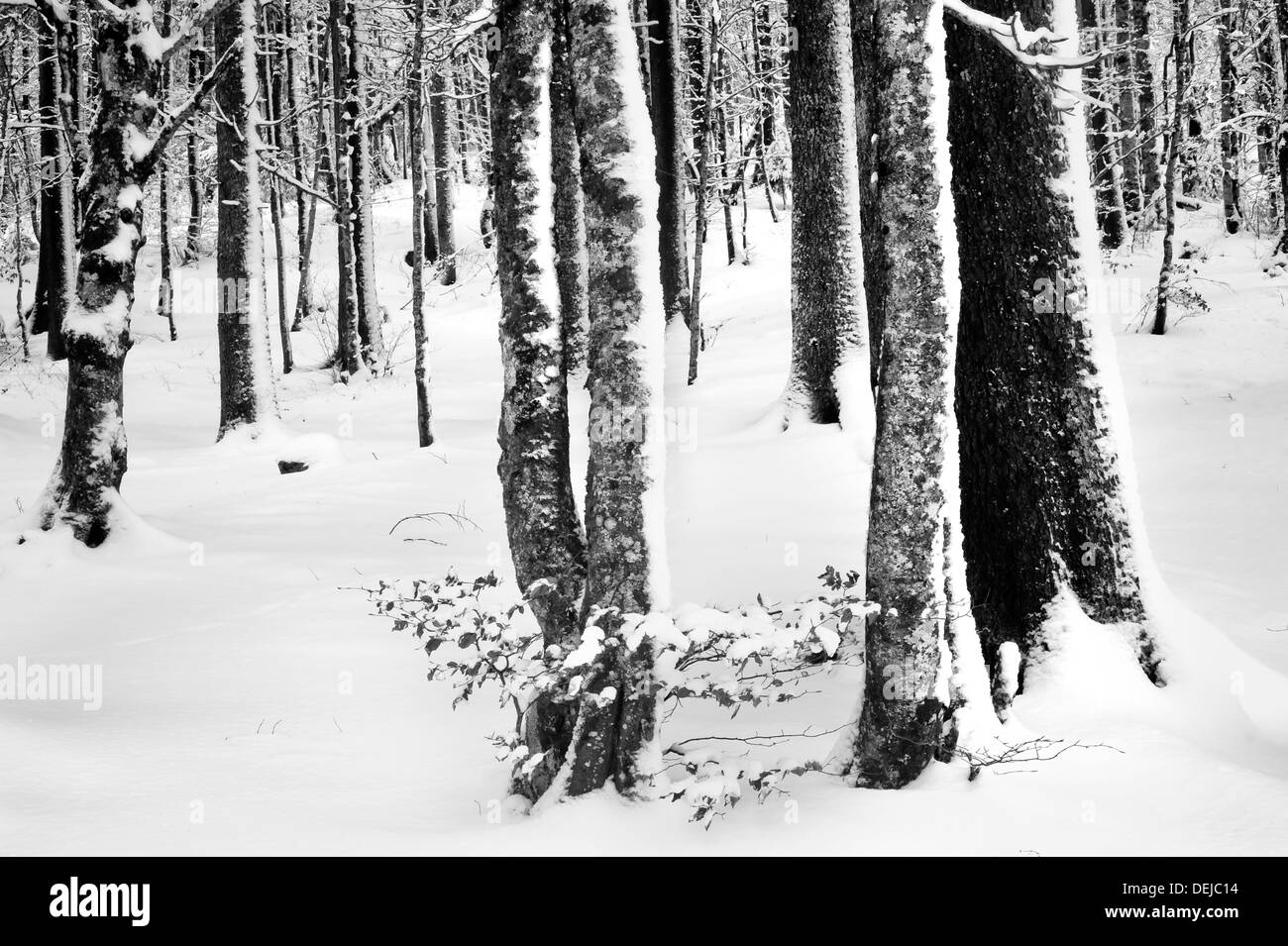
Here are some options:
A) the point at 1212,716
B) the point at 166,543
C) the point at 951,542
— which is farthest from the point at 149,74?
the point at 1212,716

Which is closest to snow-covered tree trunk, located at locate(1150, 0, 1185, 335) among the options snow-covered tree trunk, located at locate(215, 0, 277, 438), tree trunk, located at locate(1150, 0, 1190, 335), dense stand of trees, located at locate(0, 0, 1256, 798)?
tree trunk, located at locate(1150, 0, 1190, 335)

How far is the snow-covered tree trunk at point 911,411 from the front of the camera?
3.50m

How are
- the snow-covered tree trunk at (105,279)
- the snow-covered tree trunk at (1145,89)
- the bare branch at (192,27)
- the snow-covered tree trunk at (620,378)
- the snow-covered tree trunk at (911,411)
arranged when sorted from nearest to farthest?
the snow-covered tree trunk at (911,411) < the snow-covered tree trunk at (620,378) < the snow-covered tree trunk at (105,279) < the bare branch at (192,27) < the snow-covered tree trunk at (1145,89)

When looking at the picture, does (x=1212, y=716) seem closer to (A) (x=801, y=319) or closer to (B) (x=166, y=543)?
(A) (x=801, y=319)

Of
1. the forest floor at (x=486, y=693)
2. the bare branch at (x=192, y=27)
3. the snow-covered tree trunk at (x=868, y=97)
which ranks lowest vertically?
the forest floor at (x=486, y=693)

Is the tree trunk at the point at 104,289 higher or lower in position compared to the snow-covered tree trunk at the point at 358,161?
lower

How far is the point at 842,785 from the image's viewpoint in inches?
151

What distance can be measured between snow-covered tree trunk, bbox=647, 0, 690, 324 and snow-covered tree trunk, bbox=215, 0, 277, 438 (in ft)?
18.6

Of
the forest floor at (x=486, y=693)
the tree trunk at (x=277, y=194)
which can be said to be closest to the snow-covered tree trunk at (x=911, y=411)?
the forest floor at (x=486, y=693)

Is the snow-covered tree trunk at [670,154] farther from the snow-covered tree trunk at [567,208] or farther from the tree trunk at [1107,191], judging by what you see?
the tree trunk at [1107,191]

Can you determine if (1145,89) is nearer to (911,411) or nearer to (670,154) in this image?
(670,154)

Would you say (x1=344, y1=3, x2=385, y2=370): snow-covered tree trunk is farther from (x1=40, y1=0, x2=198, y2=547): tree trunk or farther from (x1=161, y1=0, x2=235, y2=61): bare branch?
(x1=40, y1=0, x2=198, y2=547): tree trunk

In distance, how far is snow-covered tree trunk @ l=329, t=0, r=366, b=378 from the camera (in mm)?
17562

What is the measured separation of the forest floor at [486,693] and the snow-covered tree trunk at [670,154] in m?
1.75
